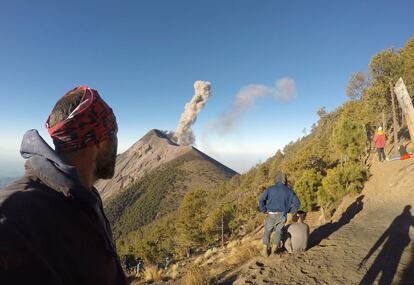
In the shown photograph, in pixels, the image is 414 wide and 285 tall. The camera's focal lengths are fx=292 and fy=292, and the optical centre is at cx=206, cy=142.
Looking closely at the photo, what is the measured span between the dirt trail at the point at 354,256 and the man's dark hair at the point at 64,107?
6710 mm

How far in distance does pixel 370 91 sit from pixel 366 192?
13603 mm

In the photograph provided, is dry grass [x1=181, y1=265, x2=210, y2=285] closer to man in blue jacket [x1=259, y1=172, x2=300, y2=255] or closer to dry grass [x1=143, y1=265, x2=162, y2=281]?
man in blue jacket [x1=259, y1=172, x2=300, y2=255]

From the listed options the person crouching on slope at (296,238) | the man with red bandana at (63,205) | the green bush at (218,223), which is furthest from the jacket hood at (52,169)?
the green bush at (218,223)

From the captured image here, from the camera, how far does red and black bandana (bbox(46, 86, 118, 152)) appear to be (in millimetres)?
1317

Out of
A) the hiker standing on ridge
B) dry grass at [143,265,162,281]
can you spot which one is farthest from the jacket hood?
the hiker standing on ridge

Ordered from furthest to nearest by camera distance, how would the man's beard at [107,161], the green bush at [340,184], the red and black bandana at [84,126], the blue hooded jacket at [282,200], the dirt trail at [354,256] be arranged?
the green bush at [340,184]
the blue hooded jacket at [282,200]
the dirt trail at [354,256]
the man's beard at [107,161]
the red and black bandana at [84,126]

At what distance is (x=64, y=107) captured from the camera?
53.9 inches

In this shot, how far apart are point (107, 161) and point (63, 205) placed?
1.59 ft

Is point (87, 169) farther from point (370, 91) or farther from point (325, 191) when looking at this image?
point (370, 91)

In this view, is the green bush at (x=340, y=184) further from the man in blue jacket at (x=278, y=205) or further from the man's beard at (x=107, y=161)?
the man's beard at (x=107, y=161)

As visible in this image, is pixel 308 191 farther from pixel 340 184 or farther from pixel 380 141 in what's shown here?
pixel 380 141

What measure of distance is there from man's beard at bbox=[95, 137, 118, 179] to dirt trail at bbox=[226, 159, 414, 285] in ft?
20.9

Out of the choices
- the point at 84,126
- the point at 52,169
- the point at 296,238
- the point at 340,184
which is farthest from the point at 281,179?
the point at 340,184

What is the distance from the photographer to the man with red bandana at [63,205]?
84 cm
